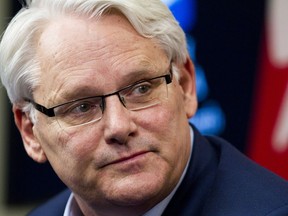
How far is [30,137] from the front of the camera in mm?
2213

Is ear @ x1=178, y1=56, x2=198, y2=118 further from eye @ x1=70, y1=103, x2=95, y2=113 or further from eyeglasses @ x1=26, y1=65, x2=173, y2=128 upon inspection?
eye @ x1=70, y1=103, x2=95, y2=113

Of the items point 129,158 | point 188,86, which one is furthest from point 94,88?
point 188,86

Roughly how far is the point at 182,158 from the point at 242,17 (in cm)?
174

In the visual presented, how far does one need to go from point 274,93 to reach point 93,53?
1.88 metres

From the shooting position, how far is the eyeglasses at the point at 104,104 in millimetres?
1932

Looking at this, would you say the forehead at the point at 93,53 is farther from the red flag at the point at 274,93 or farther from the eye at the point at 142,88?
the red flag at the point at 274,93

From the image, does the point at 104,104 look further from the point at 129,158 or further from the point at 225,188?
the point at 225,188

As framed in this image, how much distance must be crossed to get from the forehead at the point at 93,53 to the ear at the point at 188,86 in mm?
187

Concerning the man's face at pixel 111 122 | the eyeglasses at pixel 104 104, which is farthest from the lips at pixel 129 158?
the eyeglasses at pixel 104 104

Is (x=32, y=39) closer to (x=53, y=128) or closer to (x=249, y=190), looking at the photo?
(x=53, y=128)

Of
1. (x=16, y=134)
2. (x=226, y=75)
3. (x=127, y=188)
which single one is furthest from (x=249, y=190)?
(x=16, y=134)

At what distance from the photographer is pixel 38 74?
203 cm

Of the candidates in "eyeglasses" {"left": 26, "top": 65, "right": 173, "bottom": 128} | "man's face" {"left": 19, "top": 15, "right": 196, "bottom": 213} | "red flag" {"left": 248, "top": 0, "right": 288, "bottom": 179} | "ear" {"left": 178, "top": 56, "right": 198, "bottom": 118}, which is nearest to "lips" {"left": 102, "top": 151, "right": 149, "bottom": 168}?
"man's face" {"left": 19, "top": 15, "right": 196, "bottom": 213}

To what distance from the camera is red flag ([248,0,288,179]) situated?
3566 mm
